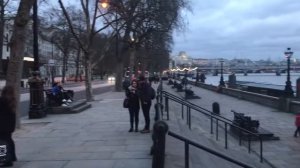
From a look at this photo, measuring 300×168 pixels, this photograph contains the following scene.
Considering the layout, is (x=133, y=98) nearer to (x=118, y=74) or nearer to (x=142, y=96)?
(x=142, y=96)

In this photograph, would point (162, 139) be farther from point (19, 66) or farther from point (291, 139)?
point (291, 139)

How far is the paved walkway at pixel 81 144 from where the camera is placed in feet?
32.9

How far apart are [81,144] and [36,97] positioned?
24.1 feet

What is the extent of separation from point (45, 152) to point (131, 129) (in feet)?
12.3

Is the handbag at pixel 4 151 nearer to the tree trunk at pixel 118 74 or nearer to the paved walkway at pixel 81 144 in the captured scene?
the paved walkway at pixel 81 144

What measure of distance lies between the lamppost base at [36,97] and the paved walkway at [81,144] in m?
0.82

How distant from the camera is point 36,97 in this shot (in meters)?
19.4

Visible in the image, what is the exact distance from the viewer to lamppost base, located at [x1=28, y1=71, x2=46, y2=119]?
63.3 feet

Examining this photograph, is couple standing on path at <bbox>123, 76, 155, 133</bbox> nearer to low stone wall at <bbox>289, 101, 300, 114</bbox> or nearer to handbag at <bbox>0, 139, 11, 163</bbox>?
handbag at <bbox>0, 139, 11, 163</bbox>

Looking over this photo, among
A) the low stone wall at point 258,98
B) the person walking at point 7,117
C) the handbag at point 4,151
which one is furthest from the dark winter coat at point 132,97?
the low stone wall at point 258,98

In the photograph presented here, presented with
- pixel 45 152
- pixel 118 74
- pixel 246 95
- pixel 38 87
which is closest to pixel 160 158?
pixel 45 152

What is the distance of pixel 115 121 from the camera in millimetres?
18203

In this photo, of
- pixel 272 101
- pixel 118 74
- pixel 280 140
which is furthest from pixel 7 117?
pixel 118 74

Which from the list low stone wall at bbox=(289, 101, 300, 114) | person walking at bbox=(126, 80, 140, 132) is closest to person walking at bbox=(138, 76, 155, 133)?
person walking at bbox=(126, 80, 140, 132)
